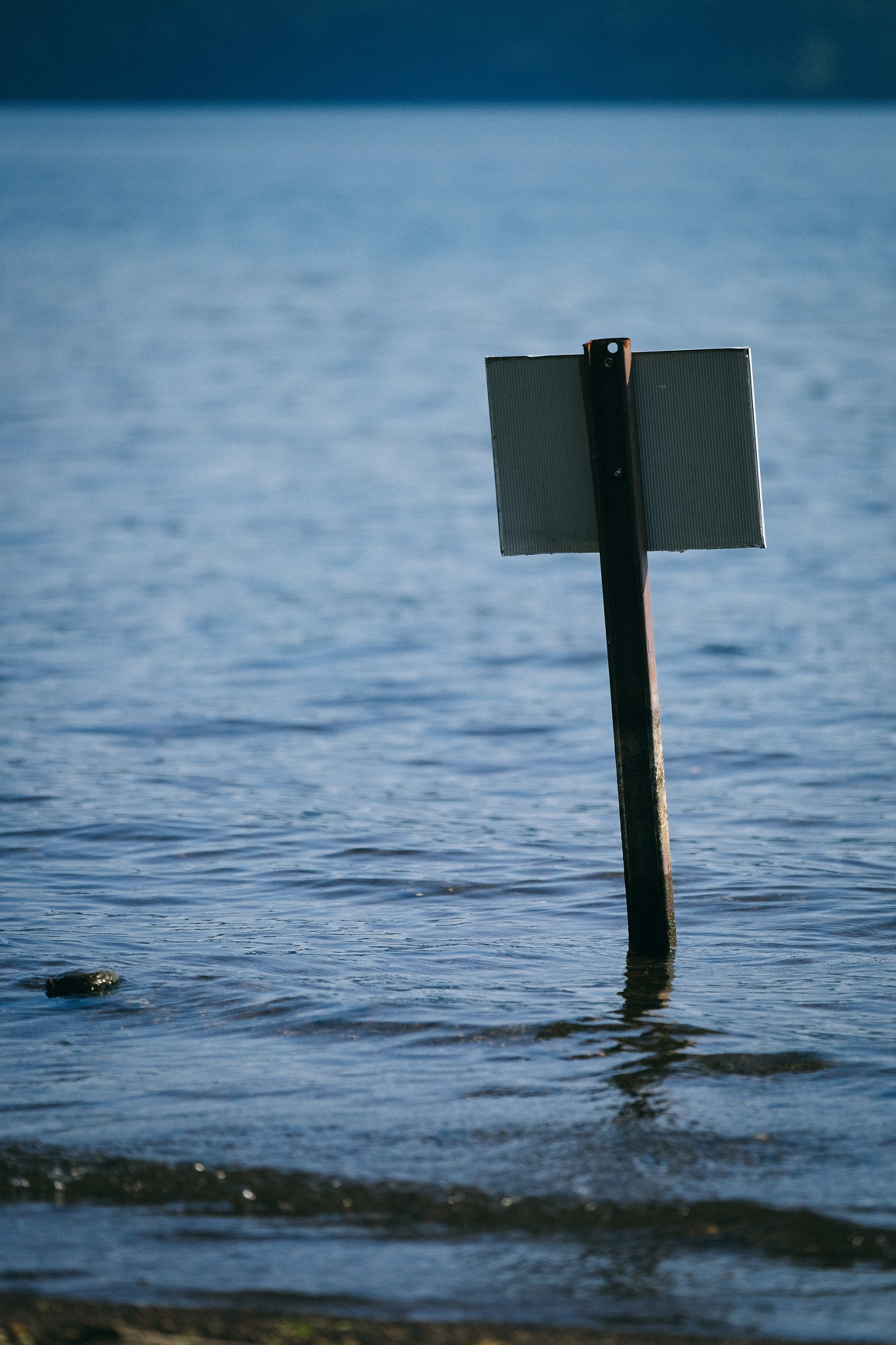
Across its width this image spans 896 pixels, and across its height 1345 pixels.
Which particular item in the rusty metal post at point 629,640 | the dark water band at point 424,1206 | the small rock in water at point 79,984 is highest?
the rusty metal post at point 629,640

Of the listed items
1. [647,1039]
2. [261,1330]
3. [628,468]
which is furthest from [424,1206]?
[628,468]

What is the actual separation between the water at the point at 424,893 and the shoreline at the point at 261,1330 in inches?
3.4

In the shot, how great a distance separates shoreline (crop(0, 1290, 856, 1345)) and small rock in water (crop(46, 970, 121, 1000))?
104 inches

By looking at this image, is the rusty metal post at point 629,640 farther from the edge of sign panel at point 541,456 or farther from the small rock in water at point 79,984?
the small rock in water at point 79,984

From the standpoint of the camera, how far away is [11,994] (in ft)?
23.8

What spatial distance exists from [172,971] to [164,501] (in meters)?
14.9

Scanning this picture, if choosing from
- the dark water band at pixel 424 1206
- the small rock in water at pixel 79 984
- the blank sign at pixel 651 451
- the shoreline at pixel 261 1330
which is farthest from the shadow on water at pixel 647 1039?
the small rock in water at pixel 79 984

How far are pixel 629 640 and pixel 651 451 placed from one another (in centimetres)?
75

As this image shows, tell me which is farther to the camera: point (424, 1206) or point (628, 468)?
point (628, 468)

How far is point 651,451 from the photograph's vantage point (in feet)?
22.1

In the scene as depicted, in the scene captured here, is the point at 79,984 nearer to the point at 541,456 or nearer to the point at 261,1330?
the point at 541,456

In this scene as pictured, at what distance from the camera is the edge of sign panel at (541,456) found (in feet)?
22.0

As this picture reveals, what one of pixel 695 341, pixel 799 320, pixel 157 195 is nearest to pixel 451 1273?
pixel 695 341

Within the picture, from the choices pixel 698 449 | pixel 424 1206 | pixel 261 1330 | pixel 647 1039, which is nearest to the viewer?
pixel 261 1330
